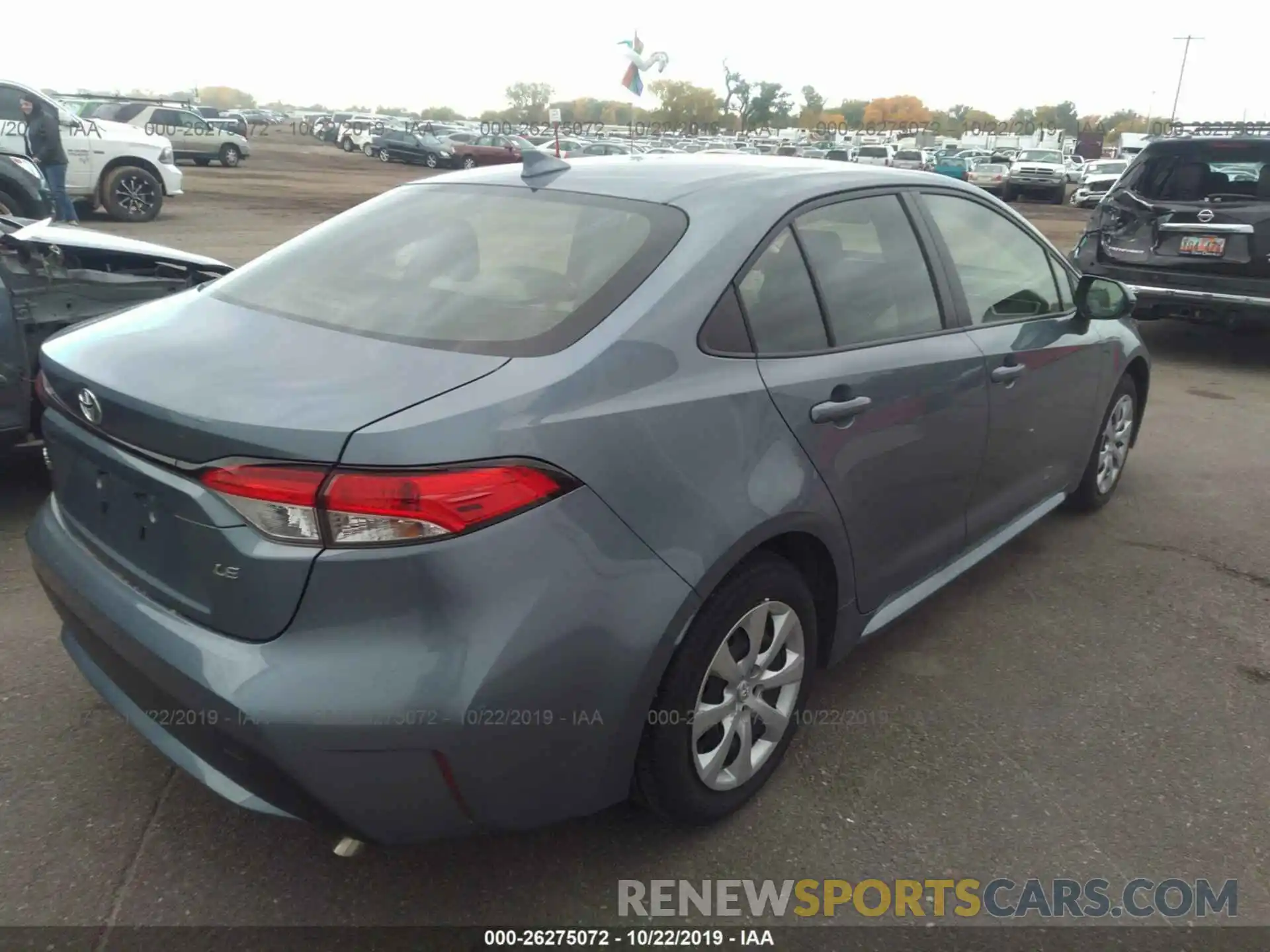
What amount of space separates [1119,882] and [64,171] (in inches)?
539

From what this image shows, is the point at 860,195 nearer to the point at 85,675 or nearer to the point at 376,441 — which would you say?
the point at 376,441

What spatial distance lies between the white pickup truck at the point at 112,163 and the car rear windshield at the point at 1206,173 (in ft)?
43.0

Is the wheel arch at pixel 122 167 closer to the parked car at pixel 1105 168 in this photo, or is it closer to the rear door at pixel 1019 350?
the rear door at pixel 1019 350

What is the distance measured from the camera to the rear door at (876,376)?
2496 mm

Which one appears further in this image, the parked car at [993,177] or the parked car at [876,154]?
the parked car at [876,154]

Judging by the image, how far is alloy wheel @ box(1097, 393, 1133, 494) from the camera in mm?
4547

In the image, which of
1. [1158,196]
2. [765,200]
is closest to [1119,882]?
[765,200]

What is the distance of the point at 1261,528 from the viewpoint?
4.61 meters

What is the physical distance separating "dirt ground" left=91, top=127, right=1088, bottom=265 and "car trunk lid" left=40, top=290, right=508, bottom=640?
8.85 metres

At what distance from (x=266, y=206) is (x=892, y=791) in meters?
19.3

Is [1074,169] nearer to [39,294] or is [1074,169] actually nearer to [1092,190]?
[1092,190]

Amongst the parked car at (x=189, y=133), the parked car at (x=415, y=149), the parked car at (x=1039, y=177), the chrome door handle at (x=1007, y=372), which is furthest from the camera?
the parked car at (x=415, y=149)

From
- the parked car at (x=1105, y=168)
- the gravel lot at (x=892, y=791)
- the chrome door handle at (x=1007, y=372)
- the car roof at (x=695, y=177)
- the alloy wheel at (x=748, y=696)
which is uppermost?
the parked car at (x=1105, y=168)

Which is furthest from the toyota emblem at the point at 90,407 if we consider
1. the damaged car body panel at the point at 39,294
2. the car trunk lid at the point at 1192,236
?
the car trunk lid at the point at 1192,236
